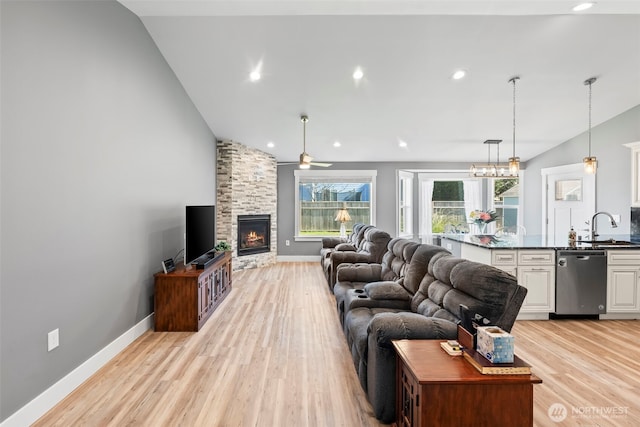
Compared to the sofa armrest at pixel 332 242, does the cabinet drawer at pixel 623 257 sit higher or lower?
higher

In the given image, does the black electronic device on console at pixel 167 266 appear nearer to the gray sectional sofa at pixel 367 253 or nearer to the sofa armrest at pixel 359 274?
the sofa armrest at pixel 359 274

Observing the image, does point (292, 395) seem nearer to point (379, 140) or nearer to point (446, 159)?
point (379, 140)

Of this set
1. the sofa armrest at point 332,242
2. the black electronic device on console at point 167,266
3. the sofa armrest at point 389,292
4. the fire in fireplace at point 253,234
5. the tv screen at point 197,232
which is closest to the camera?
the sofa armrest at point 389,292

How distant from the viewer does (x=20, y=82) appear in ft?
6.97

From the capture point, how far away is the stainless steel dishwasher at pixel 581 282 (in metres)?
4.08

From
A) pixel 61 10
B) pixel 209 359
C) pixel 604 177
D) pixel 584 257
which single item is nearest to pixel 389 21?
pixel 61 10

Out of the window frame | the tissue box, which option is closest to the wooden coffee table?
the tissue box

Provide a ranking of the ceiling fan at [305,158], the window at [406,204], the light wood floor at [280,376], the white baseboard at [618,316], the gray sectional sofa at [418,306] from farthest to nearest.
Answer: the window at [406,204], the ceiling fan at [305,158], the white baseboard at [618,316], the light wood floor at [280,376], the gray sectional sofa at [418,306]

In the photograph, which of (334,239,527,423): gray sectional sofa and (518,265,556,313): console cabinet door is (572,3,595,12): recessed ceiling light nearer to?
(334,239,527,423): gray sectional sofa

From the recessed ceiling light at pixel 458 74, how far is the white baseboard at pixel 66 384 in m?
4.86

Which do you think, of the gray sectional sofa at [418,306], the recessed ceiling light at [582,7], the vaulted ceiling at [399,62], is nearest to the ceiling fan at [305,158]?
the vaulted ceiling at [399,62]

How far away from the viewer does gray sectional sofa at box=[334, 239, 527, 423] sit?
6.71 ft

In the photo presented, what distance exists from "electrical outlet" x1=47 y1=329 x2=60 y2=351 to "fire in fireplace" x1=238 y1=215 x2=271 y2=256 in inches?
183

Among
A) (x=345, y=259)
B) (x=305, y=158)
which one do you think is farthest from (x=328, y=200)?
(x=345, y=259)
